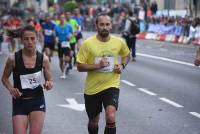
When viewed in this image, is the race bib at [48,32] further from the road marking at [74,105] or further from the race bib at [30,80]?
the race bib at [30,80]

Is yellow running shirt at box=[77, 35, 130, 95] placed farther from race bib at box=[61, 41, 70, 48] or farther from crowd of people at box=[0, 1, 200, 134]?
race bib at box=[61, 41, 70, 48]

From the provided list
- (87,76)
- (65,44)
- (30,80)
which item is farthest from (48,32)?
(30,80)

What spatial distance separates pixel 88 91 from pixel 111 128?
620 millimetres

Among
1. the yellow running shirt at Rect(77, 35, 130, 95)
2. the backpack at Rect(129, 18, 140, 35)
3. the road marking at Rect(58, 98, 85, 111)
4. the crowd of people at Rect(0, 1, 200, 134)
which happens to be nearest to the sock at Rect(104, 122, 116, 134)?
the crowd of people at Rect(0, 1, 200, 134)

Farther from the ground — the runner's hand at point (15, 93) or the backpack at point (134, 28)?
the runner's hand at point (15, 93)

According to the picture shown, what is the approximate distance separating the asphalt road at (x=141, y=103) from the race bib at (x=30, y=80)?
2.80m

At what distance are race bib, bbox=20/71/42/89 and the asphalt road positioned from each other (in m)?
2.80

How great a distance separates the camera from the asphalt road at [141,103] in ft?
34.9

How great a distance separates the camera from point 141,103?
13484 mm

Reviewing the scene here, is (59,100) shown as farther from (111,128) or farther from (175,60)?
(175,60)

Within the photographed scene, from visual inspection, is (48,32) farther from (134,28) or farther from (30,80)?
(30,80)

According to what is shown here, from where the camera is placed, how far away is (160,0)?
49.4 m

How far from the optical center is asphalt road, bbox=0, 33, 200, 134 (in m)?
10.6

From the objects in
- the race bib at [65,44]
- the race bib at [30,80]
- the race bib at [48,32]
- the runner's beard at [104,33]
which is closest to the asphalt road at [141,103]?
the race bib at [65,44]
